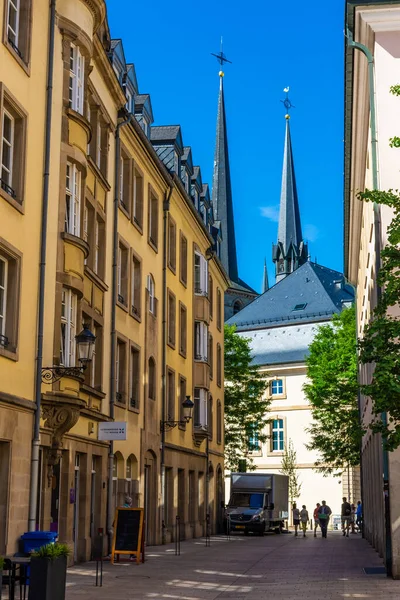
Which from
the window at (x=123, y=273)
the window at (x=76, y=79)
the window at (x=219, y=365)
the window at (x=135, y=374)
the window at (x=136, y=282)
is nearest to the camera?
the window at (x=76, y=79)

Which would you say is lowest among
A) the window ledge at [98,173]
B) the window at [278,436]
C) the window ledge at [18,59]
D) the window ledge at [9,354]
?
the window ledge at [9,354]

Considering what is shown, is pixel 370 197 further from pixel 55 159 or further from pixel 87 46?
pixel 87 46

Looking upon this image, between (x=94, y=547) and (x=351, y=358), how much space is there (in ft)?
104

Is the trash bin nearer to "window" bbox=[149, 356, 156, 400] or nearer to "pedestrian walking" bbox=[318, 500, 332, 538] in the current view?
"window" bbox=[149, 356, 156, 400]

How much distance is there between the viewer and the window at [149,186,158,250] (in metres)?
34.9

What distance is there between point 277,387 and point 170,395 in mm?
40048

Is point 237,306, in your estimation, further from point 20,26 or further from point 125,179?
point 20,26

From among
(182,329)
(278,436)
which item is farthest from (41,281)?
(278,436)

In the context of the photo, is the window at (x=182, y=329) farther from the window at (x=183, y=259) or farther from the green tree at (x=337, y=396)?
the green tree at (x=337, y=396)

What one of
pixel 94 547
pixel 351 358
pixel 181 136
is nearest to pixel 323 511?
pixel 351 358

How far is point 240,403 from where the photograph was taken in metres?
61.1

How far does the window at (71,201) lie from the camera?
22391 mm

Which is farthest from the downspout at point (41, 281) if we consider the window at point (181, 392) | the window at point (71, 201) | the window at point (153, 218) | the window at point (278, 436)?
the window at point (278, 436)

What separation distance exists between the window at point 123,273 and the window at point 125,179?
1315 mm
